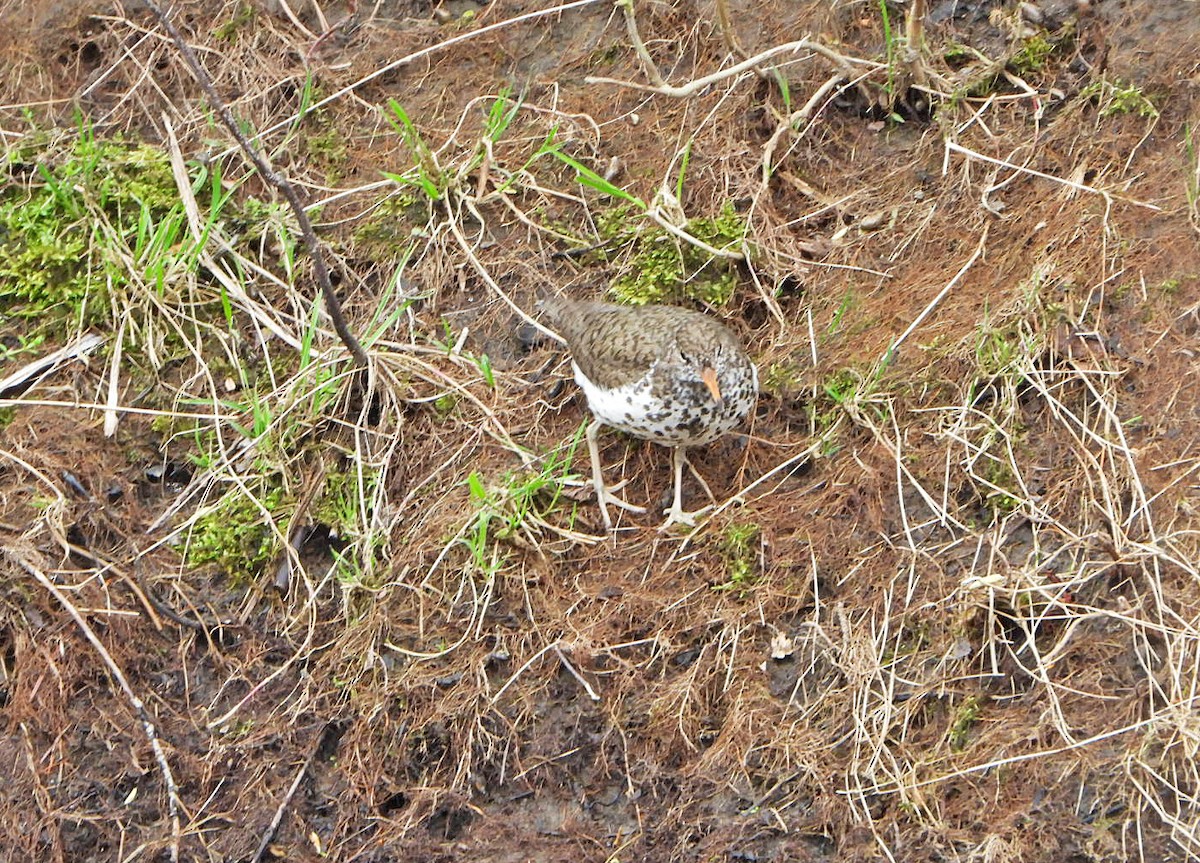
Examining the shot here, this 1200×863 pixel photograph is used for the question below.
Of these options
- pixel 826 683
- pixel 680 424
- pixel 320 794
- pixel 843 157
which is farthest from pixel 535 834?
pixel 843 157

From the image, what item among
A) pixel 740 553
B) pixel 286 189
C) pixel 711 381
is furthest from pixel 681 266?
pixel 286 189

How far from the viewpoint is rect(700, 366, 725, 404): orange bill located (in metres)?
4.14

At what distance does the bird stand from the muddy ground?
0.68ft

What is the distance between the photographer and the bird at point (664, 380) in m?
4.20

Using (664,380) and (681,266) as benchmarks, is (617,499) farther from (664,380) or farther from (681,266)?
(681,266)

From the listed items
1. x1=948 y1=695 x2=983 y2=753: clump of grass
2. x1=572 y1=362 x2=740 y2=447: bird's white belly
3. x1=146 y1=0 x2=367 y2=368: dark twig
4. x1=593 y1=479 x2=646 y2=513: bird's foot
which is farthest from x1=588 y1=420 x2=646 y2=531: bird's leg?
x1=948 y1=695 x2=983 y2=753: clump of grass

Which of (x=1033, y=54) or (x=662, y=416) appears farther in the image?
(x=1033, y=54)

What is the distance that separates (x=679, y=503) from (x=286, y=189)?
5.56 ft

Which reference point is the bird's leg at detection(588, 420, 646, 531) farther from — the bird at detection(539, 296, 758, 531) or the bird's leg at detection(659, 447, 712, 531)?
the bird's leg at detection(659, 447, 712, 531)

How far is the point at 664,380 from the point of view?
13.8 ft

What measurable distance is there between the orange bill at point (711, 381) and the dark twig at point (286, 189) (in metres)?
1.29

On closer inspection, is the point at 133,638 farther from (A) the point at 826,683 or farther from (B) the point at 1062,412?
(B) the point at 1062,412

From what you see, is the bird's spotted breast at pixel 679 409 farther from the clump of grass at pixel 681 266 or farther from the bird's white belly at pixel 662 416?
the clump of grass at pixel 681 266

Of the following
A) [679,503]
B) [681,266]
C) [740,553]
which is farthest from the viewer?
[681,266]
